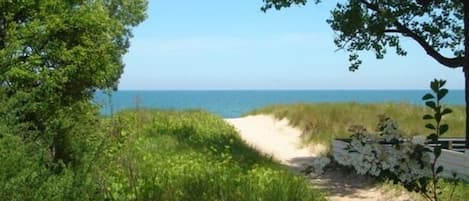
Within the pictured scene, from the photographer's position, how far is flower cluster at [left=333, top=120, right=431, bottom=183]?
4516 mm

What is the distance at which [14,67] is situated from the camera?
1016cm

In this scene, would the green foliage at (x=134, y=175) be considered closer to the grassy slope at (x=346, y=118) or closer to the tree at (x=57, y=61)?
the tree at (x=57, y=61)

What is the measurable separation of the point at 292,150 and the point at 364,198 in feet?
27.0

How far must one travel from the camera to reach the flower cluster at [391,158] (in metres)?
4.52

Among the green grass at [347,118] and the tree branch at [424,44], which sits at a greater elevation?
the tree branch at [424,44]

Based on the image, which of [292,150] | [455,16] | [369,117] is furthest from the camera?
[369,117]

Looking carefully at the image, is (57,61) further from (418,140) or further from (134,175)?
(418,140)

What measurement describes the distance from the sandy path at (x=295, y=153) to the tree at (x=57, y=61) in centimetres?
443

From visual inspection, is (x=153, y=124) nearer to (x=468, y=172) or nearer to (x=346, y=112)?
(x=346, y=112)

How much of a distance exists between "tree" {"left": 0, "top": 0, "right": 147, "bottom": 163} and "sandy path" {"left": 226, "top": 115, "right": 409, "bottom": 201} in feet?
14.5

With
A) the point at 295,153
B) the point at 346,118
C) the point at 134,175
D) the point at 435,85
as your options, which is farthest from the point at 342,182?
the point at 346,118

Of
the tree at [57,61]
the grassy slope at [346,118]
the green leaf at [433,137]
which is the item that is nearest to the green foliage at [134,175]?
the tree at [57,61]

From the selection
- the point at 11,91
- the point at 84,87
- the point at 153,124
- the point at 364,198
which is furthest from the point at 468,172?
the point at 153,124

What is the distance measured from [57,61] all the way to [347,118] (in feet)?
A: 51.9
